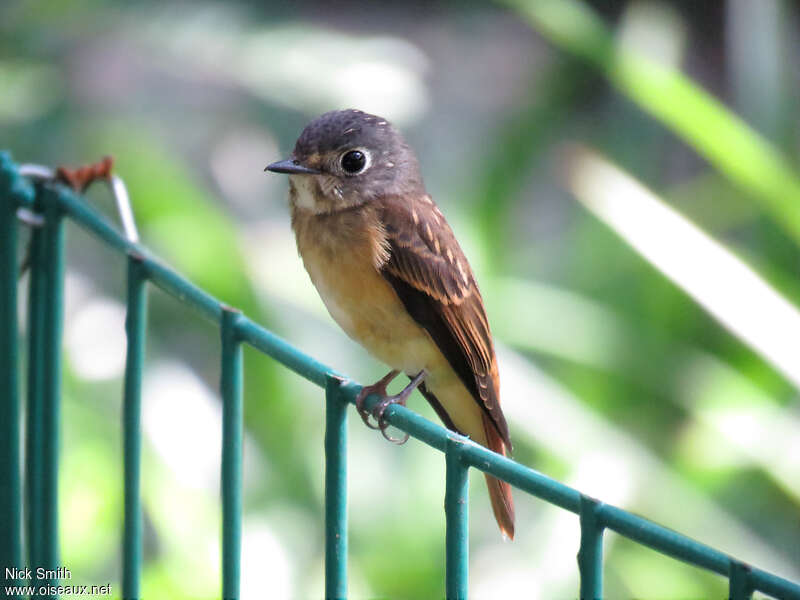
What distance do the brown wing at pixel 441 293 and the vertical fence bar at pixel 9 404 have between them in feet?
2.15

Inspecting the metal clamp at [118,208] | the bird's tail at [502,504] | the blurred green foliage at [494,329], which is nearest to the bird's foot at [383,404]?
the bird's tail at [502,504]

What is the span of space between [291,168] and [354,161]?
0.14 meters

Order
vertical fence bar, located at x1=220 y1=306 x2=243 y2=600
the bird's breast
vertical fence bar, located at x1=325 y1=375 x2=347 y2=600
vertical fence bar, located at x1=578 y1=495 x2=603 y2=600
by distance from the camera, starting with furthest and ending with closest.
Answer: the bird's breast
vertical fence bar, located at x1=220 y1=306 x2=243 y2=600
vertical fence bar, located at x1=325 y1=375 x2=347 y2=600
vertical fence bar, located at x1=578 y1=495 x2=603 y2=600

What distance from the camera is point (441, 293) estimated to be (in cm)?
223

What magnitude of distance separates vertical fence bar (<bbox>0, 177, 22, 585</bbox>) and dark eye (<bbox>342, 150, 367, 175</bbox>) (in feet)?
2.10

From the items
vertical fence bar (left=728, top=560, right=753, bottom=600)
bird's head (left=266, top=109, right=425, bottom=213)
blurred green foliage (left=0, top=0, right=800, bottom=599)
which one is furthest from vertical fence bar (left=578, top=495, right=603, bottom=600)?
blurred green foliage (left=0, top=0, right=800, bottom=599)

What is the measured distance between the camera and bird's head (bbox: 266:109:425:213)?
2219 mm

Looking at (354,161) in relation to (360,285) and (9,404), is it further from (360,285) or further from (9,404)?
(9,404)

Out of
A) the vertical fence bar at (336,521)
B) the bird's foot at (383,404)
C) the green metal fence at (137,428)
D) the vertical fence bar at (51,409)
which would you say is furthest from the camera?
the bird's foot at (383,404)

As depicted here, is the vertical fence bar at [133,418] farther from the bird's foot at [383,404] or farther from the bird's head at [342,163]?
the bird's head at [342,163]

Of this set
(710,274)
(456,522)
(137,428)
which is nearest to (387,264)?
(137,428)

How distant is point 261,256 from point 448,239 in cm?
149

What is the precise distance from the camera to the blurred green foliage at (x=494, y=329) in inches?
122

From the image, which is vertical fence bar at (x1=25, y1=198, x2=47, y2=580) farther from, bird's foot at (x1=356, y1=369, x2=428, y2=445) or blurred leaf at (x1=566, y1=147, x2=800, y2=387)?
blurred leaf at (x1=566, y1=147, x2=800, y2=387)
